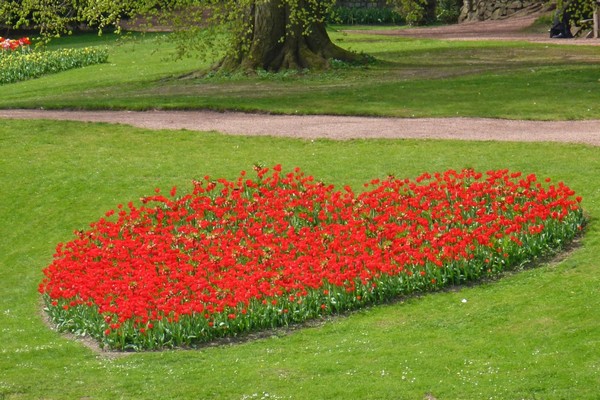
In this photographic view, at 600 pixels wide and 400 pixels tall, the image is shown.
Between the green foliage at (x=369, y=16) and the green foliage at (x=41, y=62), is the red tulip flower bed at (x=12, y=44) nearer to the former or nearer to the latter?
the green foliage at (x=41, y=62)

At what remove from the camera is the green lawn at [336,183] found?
9766mm

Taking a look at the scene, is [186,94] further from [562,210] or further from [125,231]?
[562,210]

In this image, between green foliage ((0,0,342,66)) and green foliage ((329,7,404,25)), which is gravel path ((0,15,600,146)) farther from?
green foliage ((329,7,404,25))

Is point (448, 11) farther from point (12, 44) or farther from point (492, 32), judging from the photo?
point (12, 44)

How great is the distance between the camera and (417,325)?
36.5ft

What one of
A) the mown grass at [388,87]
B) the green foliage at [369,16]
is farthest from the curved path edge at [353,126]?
the green foliage at [369,16]

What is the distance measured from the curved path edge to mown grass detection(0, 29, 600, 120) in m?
0.60

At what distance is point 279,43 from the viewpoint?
27.4 m

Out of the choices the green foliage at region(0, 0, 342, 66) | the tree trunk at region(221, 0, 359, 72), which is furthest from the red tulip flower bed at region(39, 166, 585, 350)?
the tree trunk at region(221, 0, 359, 72)

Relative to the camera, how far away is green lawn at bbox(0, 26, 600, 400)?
32.0ft

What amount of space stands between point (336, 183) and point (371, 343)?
230 inches

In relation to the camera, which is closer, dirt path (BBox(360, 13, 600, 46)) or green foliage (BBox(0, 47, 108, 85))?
green foliage (BBox(0, 47, 108, 85))

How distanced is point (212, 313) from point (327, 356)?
1.56 meters

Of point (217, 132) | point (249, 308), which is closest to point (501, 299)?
point (249, 308)
